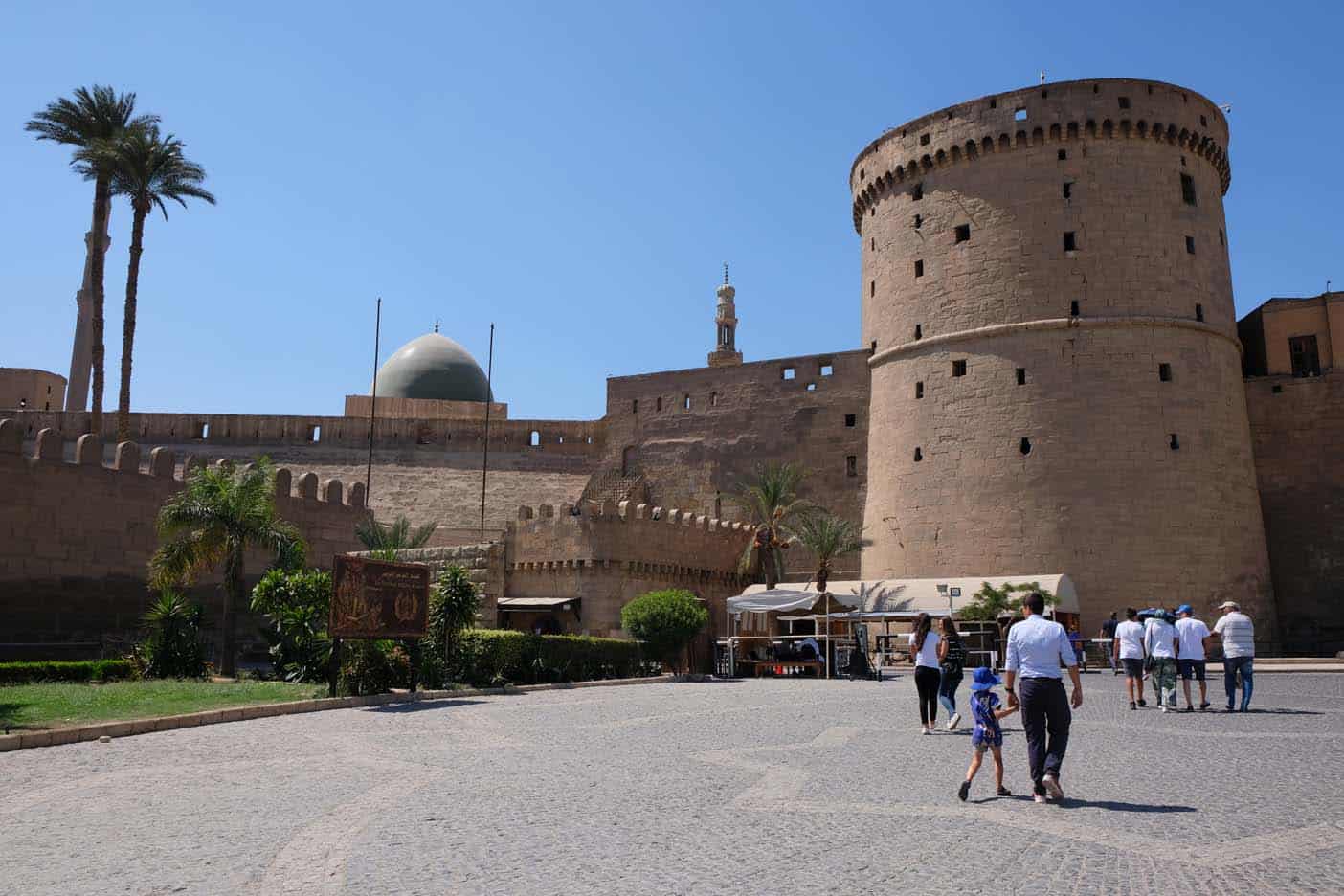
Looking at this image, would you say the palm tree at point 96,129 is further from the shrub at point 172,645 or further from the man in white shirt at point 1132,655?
the man in white shirt at point 1132,655

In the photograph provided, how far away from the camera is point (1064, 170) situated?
28.7m

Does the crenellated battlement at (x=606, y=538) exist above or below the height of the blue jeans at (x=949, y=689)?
above

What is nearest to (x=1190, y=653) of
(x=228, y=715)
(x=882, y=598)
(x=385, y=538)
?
(x=228, y=715)

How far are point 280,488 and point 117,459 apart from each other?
3532mm

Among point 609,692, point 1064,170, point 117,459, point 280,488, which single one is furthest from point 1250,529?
point 117,459

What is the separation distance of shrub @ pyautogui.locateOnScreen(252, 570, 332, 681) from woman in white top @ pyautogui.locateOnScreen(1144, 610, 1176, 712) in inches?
403

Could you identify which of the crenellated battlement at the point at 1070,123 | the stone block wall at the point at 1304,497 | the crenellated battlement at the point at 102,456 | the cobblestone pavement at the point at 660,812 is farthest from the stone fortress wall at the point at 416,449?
the cobblestone pavement at the point at 660,812

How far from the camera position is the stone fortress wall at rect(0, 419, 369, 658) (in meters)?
17.3

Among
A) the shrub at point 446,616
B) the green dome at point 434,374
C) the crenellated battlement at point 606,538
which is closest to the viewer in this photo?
the shrub at point 446,616

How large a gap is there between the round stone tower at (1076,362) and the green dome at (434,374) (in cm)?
2081

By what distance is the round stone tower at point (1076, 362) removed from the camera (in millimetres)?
26984

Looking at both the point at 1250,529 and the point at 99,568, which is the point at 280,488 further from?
the point at 1250,529

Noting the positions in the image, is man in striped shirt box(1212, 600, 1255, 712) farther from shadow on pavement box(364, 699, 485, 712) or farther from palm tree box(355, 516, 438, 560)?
palm tree box(355, 516, 438, 560)

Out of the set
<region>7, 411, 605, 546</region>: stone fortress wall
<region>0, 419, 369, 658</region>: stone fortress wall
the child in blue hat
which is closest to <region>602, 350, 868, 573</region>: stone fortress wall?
<region>7, 411, 605, 546</region>: stone fortress wall
